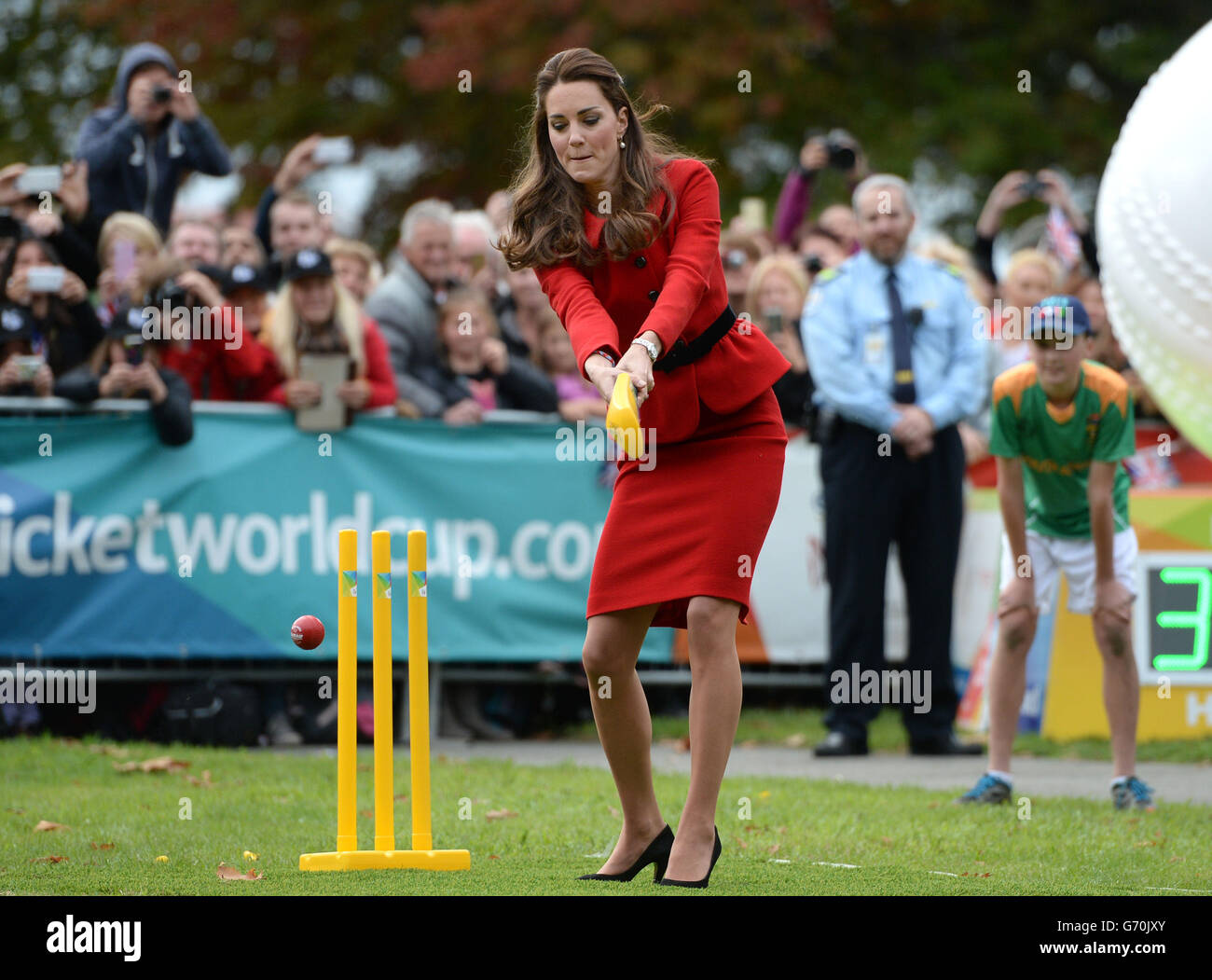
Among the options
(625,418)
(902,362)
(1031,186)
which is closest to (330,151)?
(902,362)

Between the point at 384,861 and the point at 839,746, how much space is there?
430cm

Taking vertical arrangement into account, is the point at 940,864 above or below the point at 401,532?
below

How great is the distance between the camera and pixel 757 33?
19.0 meters

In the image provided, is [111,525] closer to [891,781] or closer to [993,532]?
[891,781]

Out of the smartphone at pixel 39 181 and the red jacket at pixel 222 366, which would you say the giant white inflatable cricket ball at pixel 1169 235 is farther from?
the smartphone at pixel 39 181

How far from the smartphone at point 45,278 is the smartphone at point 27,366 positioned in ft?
→ 1.28

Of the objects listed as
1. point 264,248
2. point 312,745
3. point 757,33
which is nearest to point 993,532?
point 312,745

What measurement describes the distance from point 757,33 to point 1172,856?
14.2 meters

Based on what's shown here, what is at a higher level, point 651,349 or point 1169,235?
point 1169,235

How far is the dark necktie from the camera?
9586 mm

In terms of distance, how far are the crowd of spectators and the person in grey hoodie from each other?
1cm

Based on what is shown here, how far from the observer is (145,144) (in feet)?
34.9

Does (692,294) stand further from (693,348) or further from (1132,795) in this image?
(1132,795)

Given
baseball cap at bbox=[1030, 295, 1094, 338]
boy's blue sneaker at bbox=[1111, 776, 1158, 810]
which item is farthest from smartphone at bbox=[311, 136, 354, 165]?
boy's blue sneaker at bbox=[1111, 776, 1158, 810]
